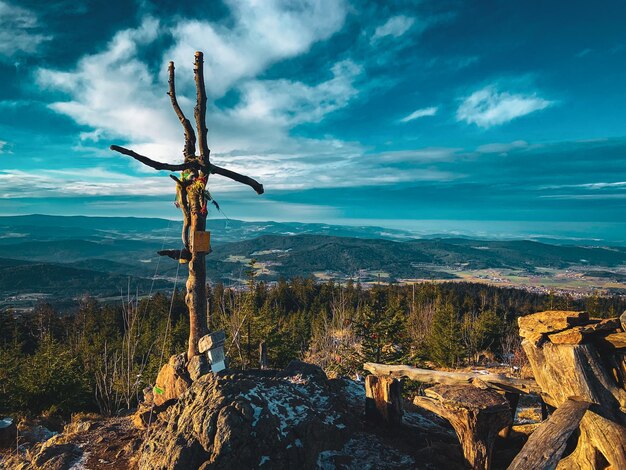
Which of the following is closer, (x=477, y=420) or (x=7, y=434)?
(x=477, y=420)

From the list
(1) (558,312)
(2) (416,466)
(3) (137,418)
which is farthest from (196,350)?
(1) (558,312)

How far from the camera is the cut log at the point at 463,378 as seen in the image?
6508 millimetres

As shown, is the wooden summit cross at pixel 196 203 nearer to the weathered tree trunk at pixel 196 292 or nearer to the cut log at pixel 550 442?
the weathered tree trunk at pixel 196 292

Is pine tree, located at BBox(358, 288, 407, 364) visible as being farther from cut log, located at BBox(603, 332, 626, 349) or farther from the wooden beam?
cut log, located at BBox(603, 332, 626, 349)

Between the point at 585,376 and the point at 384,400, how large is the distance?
10.6 ft

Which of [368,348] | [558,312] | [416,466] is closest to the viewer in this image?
[416,466]

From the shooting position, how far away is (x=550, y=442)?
4.75m

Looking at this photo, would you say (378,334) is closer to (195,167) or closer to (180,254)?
(180,254)

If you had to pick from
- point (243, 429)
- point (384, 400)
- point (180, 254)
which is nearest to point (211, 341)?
point (180, 254)

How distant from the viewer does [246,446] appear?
4918 millimetres

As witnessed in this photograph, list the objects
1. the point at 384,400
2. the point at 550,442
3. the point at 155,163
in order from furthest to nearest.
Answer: the point at 155,163 < the point at 384,400 < the point at 550,442

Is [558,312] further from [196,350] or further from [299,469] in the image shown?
[196,350]

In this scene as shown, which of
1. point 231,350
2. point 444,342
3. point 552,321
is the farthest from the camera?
point 444,342

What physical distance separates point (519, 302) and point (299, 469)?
319ft
